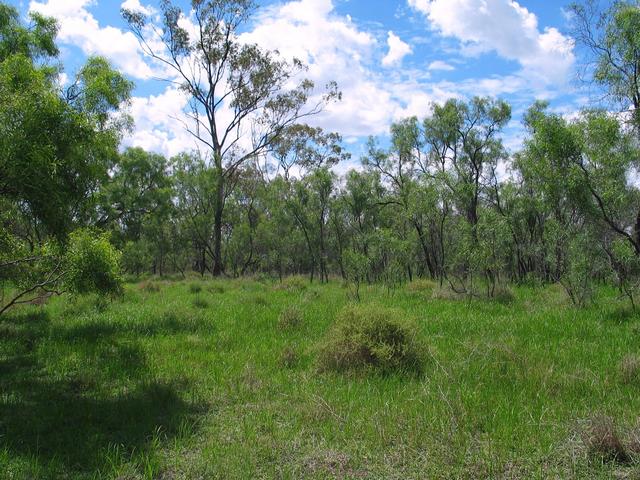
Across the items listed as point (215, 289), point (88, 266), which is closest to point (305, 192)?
point (215, 289)

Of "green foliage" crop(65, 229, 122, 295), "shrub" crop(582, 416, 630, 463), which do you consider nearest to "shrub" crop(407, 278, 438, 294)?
"green foliage" crop(65, 229, 122, 295)

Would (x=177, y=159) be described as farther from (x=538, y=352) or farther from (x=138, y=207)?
(x=538, y=352)

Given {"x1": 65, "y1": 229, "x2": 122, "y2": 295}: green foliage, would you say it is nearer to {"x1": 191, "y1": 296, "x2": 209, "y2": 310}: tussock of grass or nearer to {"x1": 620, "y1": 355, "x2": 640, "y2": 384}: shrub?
{"x1": 191, "y1": 296, "x2": 209, "y2": 310}: tussock of grass

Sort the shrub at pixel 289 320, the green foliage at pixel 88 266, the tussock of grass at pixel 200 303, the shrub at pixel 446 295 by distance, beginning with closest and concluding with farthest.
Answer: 1. the green foliage at pixel 88 266
2. the shrub at pixel 289 320
3. the tussock of grass at pixel 200 303
4. the shrub at pixel 446 295

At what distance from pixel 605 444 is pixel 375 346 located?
363 centimetres

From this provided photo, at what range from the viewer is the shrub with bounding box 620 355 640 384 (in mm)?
6281

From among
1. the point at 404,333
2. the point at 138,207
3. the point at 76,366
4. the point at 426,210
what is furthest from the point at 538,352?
the point at 138,207

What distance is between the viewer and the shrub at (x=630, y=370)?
20.6 feet

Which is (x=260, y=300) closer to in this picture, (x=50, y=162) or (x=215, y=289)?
(x=215, y=289)

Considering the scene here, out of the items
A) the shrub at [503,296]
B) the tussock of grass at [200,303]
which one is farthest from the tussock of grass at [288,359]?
the shrub at [503,296]

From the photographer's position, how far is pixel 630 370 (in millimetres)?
6426

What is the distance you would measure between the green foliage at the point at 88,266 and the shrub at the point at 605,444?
7.89 meters

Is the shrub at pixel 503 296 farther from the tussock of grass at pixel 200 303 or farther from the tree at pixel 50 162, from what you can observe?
the tree at pixel 50 162

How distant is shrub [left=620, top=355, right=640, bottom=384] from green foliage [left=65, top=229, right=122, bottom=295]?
28.3ft
